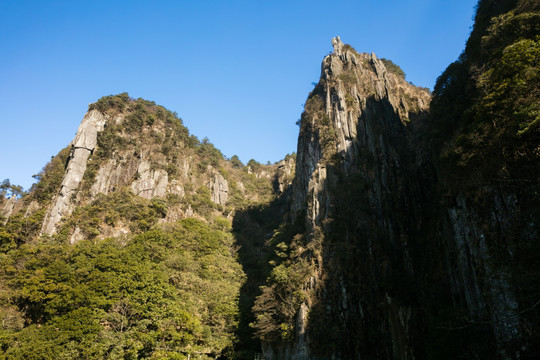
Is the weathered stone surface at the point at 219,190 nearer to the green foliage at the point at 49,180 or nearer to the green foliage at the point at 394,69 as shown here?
the green foliage at the point at 49,180

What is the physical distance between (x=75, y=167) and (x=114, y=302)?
29.5m

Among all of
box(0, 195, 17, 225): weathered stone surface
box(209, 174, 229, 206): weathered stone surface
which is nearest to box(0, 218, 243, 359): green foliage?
box(0, 195, 17, 225): weathered stone surface

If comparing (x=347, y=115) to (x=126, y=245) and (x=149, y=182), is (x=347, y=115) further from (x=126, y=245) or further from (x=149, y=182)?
(x=149, y=182)

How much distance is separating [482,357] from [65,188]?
161 ft

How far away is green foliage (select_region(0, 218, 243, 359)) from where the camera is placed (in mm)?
24031

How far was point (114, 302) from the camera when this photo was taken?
88.8ft

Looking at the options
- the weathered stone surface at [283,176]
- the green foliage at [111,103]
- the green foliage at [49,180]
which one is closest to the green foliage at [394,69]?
the weathered stone surface at [283,176]

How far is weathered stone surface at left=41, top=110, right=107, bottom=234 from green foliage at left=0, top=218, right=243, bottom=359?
795 cm

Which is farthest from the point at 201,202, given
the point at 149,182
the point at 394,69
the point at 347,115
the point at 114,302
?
the point at 394,69

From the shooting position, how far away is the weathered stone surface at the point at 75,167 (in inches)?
1745

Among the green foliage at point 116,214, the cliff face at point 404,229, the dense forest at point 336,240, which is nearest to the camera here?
the cliff face at point 404,229

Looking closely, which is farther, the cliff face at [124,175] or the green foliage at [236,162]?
the green foliage at [236,162]

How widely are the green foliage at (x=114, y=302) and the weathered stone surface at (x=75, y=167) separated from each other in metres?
7.95

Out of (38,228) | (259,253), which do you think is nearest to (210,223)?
(259,253)
